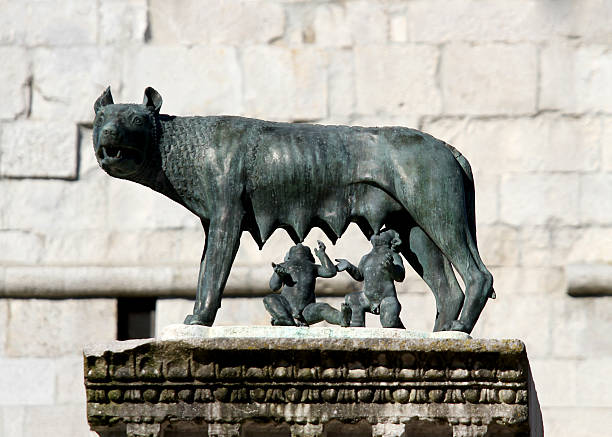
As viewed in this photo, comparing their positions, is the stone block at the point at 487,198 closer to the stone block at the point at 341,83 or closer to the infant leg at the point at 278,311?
the stone block at the point at 341,83

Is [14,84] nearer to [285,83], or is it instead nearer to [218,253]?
[285,83]

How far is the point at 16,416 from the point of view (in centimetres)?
913

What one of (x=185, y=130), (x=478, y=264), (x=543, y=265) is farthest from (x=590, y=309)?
(x=185, y=130)

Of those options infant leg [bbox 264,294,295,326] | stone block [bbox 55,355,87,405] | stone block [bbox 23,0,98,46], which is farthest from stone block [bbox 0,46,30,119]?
infant leg [bbox 264,294,295,326]

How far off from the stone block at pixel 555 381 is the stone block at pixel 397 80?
1.43 metres

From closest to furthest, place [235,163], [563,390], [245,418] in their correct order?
[245,418] < [235,163] < [563,390]

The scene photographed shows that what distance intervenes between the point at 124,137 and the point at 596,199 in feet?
10.9

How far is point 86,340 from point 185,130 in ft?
8.38

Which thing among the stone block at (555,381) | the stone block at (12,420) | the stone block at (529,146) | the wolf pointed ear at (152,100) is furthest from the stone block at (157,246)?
the wolf pointed ear at (152,100)

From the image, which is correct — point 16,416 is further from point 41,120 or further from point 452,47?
point 452,47

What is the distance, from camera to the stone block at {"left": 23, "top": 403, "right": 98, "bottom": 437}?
910 cm

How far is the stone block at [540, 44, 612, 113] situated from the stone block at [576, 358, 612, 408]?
1322 mm

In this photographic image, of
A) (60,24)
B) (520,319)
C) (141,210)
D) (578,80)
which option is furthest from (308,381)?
(60,24)

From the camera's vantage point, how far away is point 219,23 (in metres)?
9.59
